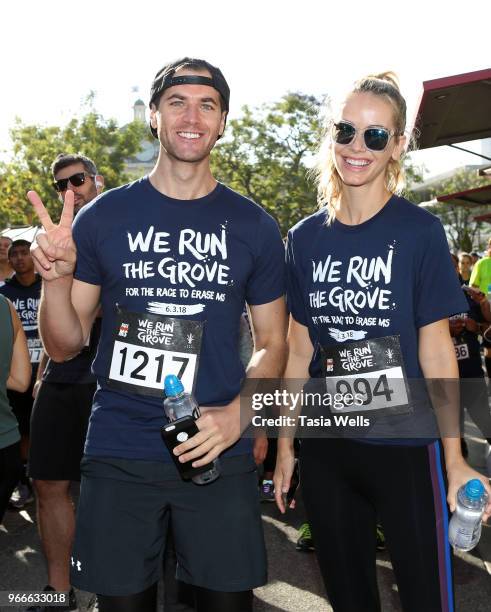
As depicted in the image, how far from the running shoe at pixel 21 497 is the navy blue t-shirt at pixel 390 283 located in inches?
165

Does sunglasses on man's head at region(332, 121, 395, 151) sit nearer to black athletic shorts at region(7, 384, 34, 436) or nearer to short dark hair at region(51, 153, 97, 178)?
short dark hair at region(51, 153, 97, 178)

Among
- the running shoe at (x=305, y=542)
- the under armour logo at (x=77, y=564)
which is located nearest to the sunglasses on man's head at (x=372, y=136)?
the under armour logo at (x=77, y=564)

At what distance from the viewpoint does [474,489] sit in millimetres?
2467

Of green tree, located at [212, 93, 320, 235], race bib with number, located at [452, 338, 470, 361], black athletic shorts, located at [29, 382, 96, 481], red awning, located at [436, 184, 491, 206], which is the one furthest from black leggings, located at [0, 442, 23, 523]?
green tree, located at [212, 93, 320, 235]

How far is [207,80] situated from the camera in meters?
2.85

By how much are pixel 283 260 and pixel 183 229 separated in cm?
40

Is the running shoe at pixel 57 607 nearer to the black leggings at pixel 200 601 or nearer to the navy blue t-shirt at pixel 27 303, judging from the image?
the black leggings at pixel 200 601

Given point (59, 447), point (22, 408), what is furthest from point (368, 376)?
point (22, 408)

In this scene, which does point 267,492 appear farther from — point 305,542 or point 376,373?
point 376,373

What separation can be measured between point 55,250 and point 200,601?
1.26 m

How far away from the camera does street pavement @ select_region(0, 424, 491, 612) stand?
434cm

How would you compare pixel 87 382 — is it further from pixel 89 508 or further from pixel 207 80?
pixel 207 80

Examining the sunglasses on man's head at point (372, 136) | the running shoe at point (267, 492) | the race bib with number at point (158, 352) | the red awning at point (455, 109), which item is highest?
the red awning at point (455, 109)

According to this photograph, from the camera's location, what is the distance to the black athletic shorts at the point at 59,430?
13.8ft
